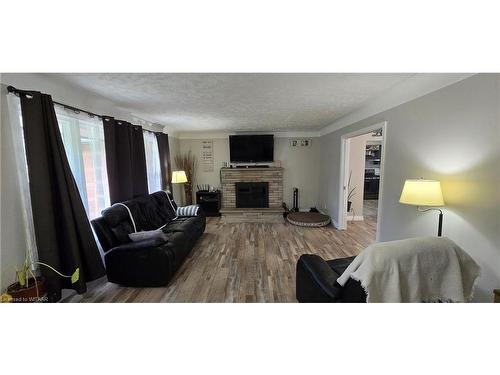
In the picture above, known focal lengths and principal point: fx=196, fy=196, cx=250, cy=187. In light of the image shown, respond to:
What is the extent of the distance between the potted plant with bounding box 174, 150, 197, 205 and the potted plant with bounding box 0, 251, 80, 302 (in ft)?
12.6

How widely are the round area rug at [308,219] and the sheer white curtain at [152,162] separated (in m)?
3.15

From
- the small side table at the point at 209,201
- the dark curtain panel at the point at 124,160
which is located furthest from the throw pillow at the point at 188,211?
the small side table at the point at 209,201

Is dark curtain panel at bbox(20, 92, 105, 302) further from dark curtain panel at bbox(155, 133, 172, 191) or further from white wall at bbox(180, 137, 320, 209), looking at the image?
white wall at bbox(180, 137, 320, 209)

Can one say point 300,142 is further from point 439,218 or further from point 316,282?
point 316,282

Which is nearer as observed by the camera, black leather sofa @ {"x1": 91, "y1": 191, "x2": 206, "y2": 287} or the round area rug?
black leather sofa @ {"x1": 91, "y1": 191, "x2": 206, "y2": 287}

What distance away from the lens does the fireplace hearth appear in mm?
5410

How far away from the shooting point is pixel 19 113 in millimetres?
1645

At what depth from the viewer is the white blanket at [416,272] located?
124 centimetres

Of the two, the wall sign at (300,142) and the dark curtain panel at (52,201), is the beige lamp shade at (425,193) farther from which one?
the wall sign at (300,142)

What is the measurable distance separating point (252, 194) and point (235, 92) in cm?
336

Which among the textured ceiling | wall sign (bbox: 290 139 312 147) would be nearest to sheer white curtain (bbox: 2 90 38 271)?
the textured ceiling

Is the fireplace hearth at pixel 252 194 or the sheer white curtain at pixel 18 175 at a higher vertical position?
the sheer white curtain at pixel 18 175
